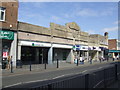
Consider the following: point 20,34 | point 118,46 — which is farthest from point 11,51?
point 118,46

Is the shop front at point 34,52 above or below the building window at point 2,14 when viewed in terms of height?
below

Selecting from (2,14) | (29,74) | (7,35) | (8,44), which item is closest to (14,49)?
(8,44)

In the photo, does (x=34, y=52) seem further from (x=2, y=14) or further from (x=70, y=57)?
(x=2, y=14)

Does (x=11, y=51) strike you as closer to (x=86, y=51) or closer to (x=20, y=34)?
(x=20, y=34)

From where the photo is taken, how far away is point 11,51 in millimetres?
19422

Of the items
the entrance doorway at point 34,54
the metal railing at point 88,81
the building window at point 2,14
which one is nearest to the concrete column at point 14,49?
the building window at point 2,14

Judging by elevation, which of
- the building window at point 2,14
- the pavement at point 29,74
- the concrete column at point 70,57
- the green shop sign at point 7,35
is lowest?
the pavement at point 29,74

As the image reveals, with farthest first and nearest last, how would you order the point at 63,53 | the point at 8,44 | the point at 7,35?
the point at 63,53 → the point at 8,44 → the point at 7,35

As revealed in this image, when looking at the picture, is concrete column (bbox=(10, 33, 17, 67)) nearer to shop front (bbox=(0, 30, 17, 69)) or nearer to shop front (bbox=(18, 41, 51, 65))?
shop front (bbox=(0, 30, 17, 69))

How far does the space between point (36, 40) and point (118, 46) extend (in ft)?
188

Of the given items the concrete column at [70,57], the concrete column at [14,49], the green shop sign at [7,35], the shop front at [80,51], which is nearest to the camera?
the green shop sign at [7,35]

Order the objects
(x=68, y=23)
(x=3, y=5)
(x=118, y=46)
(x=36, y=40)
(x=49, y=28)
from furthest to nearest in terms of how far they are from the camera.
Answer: (x=118, y=46), (x=68, y=23), (x=49, y=28), (x=36, y=40), (x=3, y=5)

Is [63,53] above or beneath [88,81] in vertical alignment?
above

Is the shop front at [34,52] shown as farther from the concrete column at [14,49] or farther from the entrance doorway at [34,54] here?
the concrete column at [14,49]
